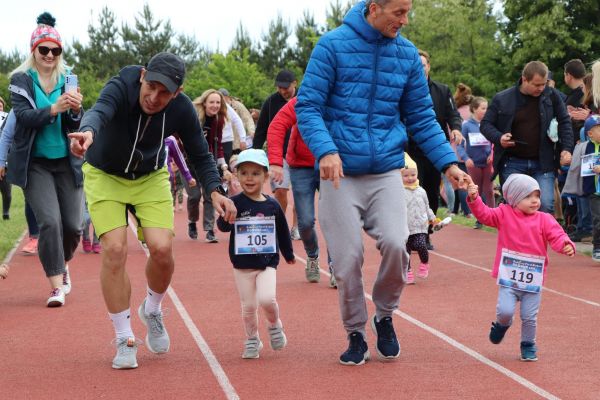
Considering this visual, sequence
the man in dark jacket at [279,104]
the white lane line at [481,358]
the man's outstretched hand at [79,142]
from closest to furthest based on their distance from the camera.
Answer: the man's outstretched hand at [79,142]
the white lane line at [481,358]
the man in dark jacket at [279,104]

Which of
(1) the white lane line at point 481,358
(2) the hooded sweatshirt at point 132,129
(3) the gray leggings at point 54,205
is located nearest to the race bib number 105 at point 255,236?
(2) the hooded sweatshirt at point 132,129

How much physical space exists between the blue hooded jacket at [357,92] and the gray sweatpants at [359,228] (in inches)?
4.9

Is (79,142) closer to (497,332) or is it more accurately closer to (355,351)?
(355,351)

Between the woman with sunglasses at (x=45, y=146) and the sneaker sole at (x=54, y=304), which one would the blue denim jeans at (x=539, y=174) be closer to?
the woman with sunglasses at (x=45, y=146)

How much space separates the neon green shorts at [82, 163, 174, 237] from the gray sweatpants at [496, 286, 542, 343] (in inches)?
87.4

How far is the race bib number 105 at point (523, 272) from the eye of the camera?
7.12m

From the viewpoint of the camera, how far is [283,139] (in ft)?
28.2

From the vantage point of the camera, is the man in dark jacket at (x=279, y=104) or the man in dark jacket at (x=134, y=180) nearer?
the man in dark jacket at (x=134, y=180)

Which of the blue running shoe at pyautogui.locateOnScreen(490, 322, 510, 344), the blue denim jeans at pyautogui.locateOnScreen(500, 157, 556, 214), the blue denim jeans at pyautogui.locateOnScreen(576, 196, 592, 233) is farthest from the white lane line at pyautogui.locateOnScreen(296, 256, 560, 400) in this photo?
the blue denim jeans at pyautogui.locateOnScreen(576, 196, 592, 233)

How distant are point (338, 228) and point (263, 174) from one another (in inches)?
37.3

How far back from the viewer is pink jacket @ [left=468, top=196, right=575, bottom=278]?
7.18 m

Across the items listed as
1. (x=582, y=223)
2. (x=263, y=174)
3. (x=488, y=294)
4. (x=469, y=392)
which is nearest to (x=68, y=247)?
(x=263, y=174)

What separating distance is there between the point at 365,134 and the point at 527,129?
5548mm

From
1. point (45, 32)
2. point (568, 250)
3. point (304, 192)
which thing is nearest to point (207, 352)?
point (568, 250)
